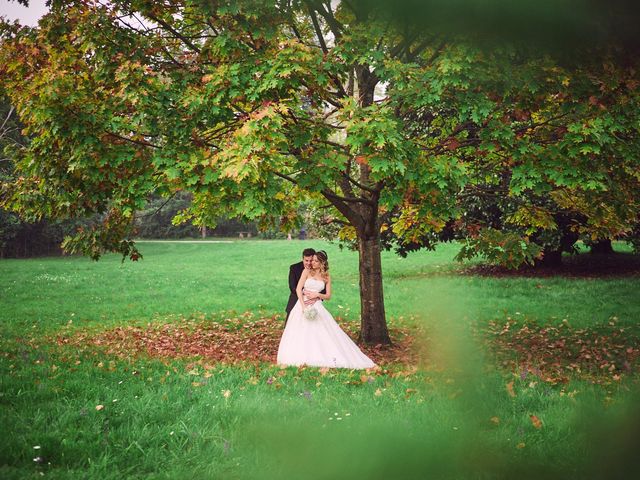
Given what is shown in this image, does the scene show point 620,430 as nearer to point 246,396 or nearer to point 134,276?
point 246,396

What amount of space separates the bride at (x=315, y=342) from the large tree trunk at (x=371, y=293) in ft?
4.23

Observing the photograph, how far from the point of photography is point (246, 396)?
6.10 m

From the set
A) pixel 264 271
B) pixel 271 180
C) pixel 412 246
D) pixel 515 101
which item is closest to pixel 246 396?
pixel 271 180

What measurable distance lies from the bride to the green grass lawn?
0.67m

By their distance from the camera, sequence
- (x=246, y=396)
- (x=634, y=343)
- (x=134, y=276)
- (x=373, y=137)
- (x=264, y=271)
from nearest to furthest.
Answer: (x=246, y=396) < (x=373, y=137) < (x=634, y=343) < (x=134, y=276) < (x=264, y=271)

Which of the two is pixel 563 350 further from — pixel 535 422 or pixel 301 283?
pixel 535 422

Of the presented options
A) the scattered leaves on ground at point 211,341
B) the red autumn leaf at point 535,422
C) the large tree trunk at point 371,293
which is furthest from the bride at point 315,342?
the red autumn leaf at point 535,422

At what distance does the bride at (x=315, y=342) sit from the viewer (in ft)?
28.8

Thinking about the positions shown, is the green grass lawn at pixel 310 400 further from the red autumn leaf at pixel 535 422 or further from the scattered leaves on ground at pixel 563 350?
the scattered leaves on ground at pixel 563 350

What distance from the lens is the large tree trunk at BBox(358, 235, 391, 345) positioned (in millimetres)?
10164

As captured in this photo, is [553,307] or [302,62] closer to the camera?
[302,62]

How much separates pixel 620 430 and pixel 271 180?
6.28m

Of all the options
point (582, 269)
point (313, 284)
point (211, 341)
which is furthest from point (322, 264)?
point (582, 269)

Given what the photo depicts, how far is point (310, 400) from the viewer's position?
5.79 meters
